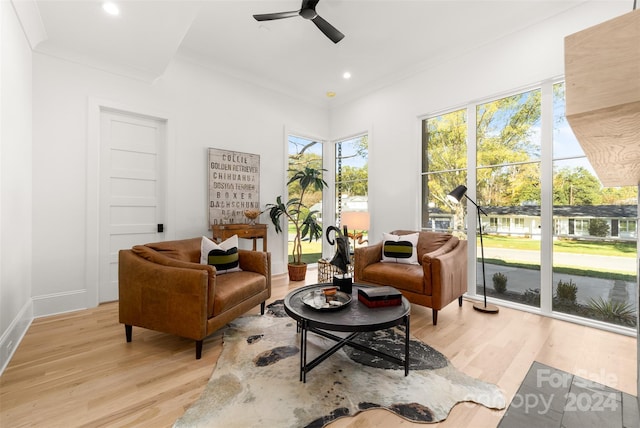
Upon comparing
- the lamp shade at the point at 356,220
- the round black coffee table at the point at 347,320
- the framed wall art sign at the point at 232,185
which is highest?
the framed wall art sign at the point at 232,185

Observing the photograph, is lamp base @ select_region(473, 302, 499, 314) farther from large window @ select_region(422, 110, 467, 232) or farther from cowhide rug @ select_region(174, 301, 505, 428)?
cowhide rug @ select_region(174, 301, 505, 428)

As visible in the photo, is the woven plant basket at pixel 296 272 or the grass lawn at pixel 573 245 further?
the woven plant basket at pixel 296 272

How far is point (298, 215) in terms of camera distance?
4.59 m

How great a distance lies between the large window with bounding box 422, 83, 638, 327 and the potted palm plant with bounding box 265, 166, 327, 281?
6.24ft

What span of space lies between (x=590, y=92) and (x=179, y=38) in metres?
3.38

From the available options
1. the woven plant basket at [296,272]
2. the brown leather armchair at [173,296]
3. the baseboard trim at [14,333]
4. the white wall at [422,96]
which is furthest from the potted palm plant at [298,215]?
the baseboard trim at [14,333]

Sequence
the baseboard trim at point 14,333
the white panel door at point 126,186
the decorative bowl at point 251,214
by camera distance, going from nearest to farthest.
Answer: the baseboard trim at point 14,333 → the white panel door at point 126,186 → the decorative bowl at point 251,214

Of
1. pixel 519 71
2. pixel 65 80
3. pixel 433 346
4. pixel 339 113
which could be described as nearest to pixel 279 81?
pixel 339 113

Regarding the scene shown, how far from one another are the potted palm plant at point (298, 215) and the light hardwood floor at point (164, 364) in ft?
6.20

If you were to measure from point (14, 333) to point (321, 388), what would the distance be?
2.52 m

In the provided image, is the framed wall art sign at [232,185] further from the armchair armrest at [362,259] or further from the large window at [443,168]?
the large window at [443,168]

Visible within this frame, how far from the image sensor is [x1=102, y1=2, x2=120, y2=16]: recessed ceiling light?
2330mm

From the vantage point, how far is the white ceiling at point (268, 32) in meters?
2.52

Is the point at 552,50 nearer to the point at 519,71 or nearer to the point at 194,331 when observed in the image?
the point at 519,71
